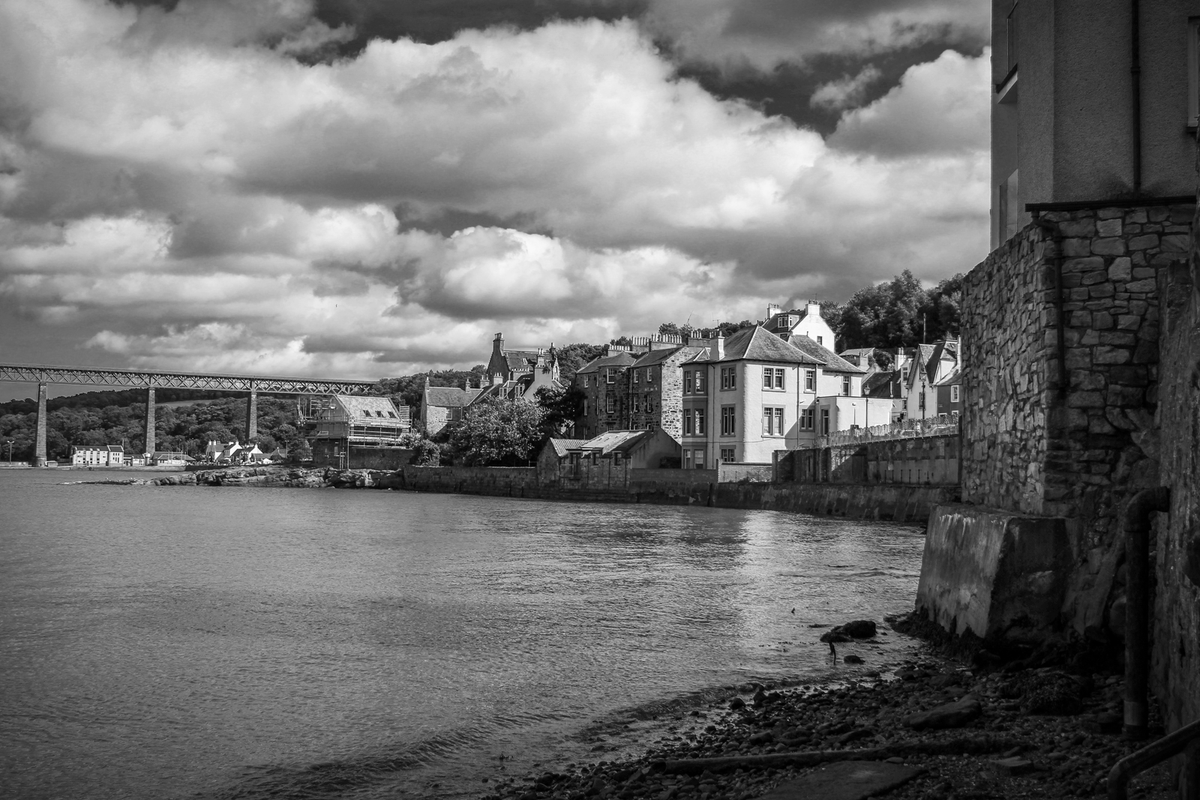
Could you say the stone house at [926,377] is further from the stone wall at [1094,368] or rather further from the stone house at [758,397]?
the stone wall at [1094,368]

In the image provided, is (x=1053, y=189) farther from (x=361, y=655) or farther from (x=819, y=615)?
(x=361, y=655)

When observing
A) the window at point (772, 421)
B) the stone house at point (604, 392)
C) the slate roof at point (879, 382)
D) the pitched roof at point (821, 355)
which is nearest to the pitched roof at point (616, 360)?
the stone house at point (604, 392)

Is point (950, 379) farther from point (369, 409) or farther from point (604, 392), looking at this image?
point (369, 409)

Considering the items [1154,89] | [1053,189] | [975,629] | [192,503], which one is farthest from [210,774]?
[192,503]

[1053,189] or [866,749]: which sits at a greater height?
[1053,189]

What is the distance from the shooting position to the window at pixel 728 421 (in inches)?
2724

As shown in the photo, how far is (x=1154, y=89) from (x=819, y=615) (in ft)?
35.7

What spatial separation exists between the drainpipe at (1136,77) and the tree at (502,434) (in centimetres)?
8141

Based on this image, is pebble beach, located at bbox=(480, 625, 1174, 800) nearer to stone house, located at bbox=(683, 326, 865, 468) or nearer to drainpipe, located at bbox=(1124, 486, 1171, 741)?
drainpipe, located at bbox=(1124, 486, 1171, 741)

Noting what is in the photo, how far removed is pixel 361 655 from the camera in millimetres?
15734

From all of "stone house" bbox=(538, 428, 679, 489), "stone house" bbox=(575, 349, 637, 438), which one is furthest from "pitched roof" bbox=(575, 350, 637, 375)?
"stone house" bbox=(538, 428, 679, 489)

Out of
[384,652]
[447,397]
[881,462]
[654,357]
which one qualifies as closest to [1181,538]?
[384,652]

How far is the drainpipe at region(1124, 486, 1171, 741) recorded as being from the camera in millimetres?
7332

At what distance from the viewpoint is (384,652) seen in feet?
52.2
